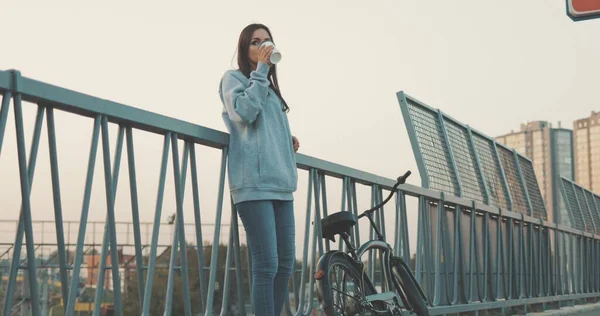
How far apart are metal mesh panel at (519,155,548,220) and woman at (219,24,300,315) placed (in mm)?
10328

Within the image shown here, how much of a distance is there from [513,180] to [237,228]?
919 centimetres

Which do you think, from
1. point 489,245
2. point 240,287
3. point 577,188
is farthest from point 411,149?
point 577,188

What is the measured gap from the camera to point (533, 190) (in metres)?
15.4

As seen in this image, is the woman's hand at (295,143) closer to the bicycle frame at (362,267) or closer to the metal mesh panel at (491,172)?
the bicycle frame at (362,267)

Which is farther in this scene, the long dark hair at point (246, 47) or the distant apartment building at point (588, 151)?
the distant apartment building at point (588, 151)

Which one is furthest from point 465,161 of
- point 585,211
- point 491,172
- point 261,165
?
point 585,211

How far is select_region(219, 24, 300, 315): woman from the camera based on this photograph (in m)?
4.65

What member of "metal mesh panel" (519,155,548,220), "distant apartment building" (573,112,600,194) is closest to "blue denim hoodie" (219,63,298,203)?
"metal mesh panel" (519,155,548,220)

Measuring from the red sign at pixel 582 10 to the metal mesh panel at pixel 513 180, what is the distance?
2500mm

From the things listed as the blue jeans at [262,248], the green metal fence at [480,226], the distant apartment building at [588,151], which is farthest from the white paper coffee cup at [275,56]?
the distant apartment building at [588,151]

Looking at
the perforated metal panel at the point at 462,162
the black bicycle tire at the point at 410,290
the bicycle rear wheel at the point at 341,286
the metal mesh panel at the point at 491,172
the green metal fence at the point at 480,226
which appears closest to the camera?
the bicycle rear wheel at the point at 341,286

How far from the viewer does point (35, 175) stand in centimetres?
365

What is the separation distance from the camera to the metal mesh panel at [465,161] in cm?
1063

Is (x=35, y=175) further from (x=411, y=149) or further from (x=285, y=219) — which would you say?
(x=411, y=149)
